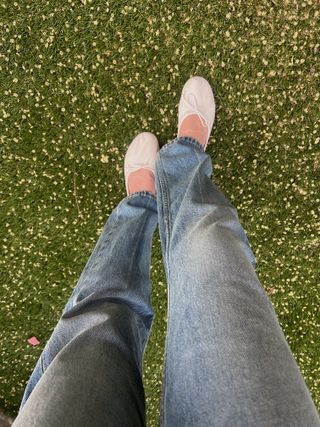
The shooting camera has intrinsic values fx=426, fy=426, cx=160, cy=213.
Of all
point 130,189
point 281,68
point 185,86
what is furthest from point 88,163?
point 281,68

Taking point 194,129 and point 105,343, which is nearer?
point 105,343

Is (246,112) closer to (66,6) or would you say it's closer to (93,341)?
(66,6)

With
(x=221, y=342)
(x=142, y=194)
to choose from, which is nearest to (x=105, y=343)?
(x=221, y=342)

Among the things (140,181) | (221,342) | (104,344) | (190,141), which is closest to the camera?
(221,342)

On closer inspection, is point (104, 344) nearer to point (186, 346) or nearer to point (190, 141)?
point (186, 346)

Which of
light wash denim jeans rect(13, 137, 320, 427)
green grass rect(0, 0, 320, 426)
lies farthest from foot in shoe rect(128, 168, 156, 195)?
light wash denim jeans rect(13, 137, 320, 427)

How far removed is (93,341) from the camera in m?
1.30

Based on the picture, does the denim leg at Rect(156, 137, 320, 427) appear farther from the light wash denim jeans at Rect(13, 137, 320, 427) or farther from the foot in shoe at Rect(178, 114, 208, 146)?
the foot in shoe at Rect(178, 114, 208, 146)

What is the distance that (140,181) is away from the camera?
7.50 feet

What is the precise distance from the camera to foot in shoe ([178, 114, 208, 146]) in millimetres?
2195

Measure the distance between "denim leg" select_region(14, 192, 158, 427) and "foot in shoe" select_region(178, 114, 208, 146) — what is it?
43 centimetres

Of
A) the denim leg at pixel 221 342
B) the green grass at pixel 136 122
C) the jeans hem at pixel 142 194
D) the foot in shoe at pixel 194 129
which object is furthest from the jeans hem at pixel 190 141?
the denim leg at pixel 221 342

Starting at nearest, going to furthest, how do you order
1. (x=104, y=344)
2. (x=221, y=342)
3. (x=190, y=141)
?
1. (x=221, y=342)
2. (x=104, y=344)
3. (x=190, y=141)

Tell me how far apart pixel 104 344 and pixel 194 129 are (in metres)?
1.28
